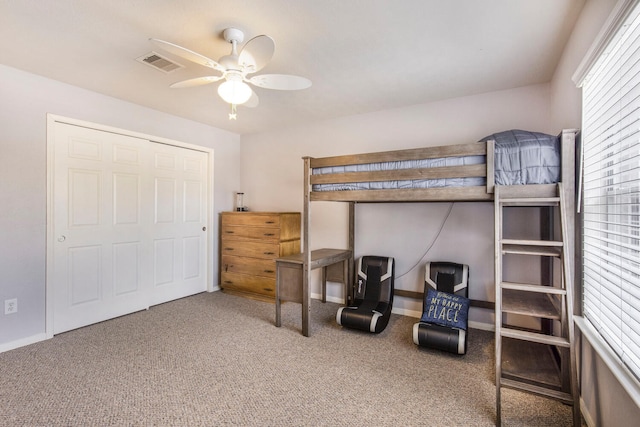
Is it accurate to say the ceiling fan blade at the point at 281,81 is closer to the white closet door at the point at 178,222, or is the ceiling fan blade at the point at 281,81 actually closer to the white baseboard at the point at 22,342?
the white closet door at the point at 178,222

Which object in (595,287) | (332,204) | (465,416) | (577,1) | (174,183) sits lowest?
(465,416)

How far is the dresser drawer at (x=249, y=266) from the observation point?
407 cm

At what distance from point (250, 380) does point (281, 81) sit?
214 centimetres

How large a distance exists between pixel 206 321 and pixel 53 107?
258 cm

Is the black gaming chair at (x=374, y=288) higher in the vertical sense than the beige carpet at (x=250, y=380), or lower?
Result: higher

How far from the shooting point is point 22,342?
273 cm

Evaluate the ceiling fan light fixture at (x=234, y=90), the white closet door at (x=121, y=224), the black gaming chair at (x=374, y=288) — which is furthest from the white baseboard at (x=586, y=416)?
the white closet door at (x=121, y=224)

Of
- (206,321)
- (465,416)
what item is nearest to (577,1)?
(465,416)

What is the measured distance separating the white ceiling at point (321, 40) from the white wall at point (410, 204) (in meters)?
0.25

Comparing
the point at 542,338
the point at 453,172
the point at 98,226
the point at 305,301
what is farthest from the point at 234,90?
the point at 542,338

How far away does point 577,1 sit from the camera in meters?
1.78

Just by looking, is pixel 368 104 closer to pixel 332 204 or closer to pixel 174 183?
pixel 332 204

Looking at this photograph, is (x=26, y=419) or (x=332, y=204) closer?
(x=26, y=419)

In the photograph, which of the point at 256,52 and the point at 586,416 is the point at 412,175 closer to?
the point at 256,52
